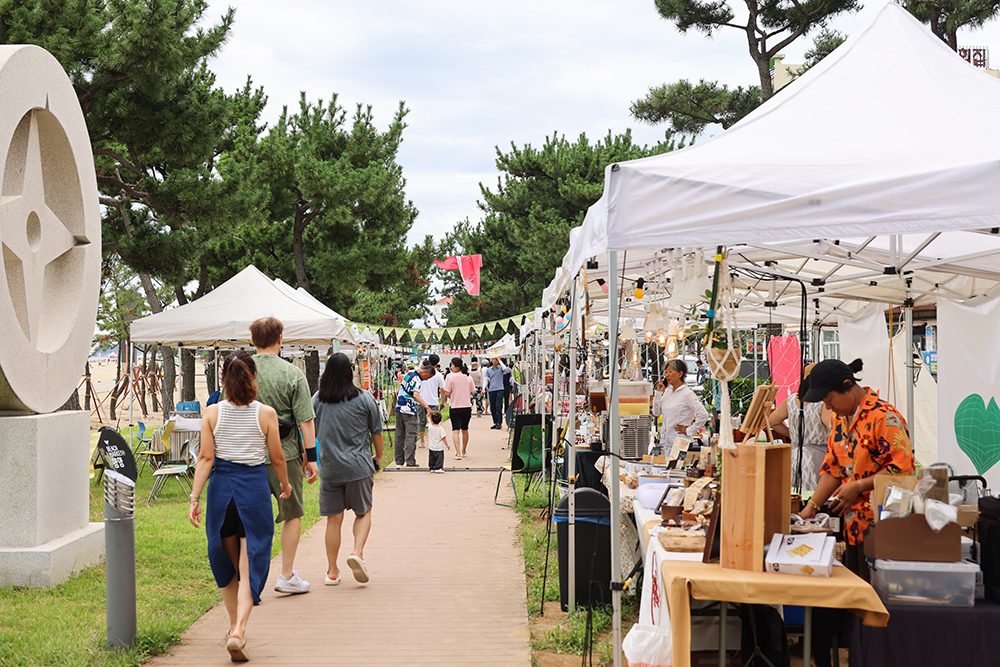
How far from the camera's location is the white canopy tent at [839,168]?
341 centimetres

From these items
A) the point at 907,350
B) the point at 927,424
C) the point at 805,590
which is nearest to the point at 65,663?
the point at 805,590

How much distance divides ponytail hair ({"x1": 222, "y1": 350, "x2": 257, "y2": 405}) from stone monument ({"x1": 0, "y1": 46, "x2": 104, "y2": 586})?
2.61m

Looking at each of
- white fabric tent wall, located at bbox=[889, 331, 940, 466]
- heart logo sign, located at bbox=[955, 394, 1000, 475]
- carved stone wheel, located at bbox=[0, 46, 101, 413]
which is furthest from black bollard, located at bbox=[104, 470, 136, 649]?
white fabric tent wall, located at bbox=[889, 331, 940, 466]

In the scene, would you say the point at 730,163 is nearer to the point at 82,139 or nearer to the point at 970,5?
the point at 82,139

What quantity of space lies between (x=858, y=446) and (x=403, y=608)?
335cm

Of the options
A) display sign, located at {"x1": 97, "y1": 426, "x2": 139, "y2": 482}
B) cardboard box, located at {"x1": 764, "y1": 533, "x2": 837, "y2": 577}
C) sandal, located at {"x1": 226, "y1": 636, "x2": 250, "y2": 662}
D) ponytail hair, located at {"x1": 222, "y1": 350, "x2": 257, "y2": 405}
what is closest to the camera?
cardboard box, located at {"x1": 764, "y1": 533, "x2": 837, "y2": 577}

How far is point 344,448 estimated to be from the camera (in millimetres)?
6234

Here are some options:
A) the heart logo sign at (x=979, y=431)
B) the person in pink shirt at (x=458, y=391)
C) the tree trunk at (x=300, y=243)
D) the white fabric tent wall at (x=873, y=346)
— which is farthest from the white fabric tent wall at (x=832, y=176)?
the tree trunk at (x=300, y=243)

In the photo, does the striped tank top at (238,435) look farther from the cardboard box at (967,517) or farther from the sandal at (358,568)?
the cardboard box at (967,517)

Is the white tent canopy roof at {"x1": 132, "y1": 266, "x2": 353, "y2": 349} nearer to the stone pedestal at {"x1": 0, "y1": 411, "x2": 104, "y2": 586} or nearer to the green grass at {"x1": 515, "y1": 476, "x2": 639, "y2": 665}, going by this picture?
the stone pedestal at {"x1": 0, "y1": 411, "x2": 104, "y2": 586}

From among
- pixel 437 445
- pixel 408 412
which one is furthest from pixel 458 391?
pixel 437 445

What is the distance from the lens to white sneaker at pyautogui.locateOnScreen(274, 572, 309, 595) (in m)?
6.24

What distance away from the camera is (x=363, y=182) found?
76.8 feet

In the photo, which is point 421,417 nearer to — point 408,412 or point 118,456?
point 408,412
